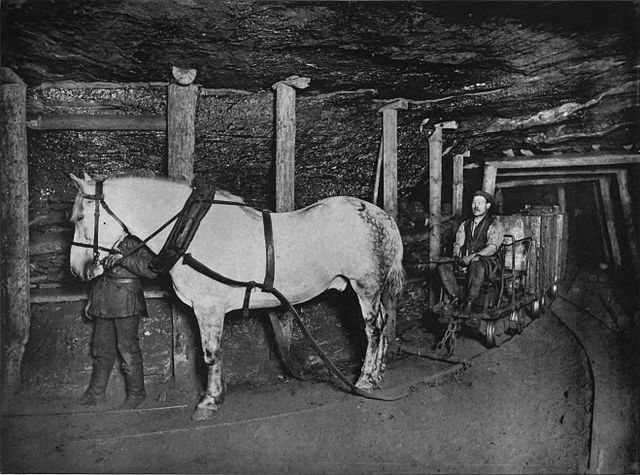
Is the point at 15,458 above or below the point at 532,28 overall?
below

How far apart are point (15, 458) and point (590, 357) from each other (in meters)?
6.22

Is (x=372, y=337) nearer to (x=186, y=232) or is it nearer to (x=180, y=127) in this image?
(x=186, y=232)

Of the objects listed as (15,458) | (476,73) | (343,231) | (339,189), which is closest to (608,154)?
(476,73)

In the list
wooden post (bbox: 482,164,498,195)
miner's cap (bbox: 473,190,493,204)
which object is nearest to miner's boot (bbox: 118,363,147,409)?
miner's cap (bbox: 473,190,493,204)

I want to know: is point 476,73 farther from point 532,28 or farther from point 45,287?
point 45,287

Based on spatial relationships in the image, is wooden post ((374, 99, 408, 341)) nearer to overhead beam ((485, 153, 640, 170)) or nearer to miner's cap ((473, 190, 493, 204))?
miner's cap ((473, 190, 493, 204))

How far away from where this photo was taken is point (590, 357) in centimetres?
543

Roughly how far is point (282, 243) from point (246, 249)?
36cm

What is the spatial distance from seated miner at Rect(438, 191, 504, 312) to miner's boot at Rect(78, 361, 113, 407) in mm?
3997

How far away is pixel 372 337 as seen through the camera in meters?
4.78

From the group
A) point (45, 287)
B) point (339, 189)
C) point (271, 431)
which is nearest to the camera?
point (271, 431)

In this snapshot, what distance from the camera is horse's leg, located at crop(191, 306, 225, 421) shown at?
409 cm

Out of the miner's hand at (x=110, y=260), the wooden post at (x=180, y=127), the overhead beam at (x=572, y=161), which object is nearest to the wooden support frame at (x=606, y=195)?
the overhead beam at (x=572, y=161)

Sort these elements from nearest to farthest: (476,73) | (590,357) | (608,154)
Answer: (476,73), (590,357), (608,154)
